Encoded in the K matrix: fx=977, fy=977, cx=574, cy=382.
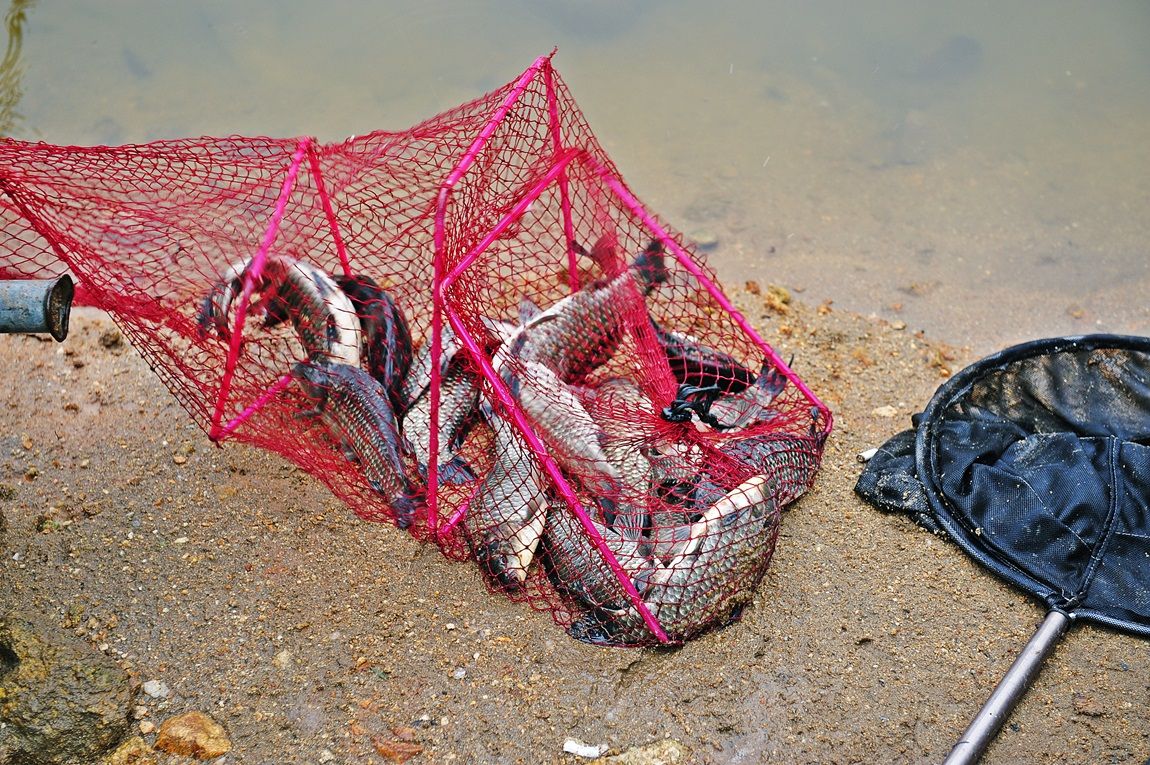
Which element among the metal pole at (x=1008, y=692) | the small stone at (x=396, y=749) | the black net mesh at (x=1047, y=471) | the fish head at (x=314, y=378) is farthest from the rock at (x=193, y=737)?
the black net mesh at (x=1047, y=471)

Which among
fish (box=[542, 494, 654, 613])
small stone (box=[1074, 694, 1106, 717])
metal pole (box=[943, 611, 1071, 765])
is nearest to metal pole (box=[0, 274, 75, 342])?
fish (box=[542, 494, 654, 613])

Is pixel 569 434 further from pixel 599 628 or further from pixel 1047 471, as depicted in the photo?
pixel 1047 471

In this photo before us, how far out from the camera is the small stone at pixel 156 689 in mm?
3608

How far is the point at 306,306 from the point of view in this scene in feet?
14.5

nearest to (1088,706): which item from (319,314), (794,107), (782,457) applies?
(782,457)

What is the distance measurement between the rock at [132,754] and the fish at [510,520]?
138 centimetres

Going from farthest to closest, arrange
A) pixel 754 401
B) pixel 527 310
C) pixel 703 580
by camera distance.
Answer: pixel 527 310, pixel 754 401, pixel 703 580

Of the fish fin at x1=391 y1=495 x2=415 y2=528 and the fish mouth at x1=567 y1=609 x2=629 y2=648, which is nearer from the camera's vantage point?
the fish mouth at x1=567 y1=609 x2=629 y2=648

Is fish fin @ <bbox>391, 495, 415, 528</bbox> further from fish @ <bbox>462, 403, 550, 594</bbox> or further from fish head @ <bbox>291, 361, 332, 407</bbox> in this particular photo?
fish head @ <bbox>291, 361, 332, 407</bbox>

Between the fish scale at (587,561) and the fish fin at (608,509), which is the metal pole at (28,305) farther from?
the fish fin at (608,509)

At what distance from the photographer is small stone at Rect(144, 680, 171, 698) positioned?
361cm

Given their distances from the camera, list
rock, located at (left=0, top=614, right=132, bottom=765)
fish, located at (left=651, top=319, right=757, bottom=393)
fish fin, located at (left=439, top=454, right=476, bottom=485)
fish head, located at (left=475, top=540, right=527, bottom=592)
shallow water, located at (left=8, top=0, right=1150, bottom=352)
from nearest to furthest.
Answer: rock, located at (left=0, top=614, right=132, bottom=765), fish head, located at (left=475, top=540, right=527, bottom=592), fish fin, located at (left=439, top=454, right=476, bottom=485), fish, located at (left=651, top=319, right=757, bottom=393), shallow water, located at (left=8, top=0, right=1150, bottom=352)

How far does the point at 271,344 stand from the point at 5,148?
4.66ft

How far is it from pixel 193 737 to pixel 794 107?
6697 mm
